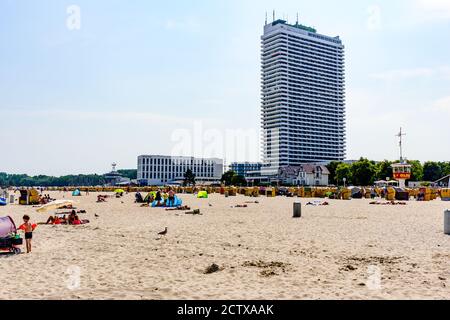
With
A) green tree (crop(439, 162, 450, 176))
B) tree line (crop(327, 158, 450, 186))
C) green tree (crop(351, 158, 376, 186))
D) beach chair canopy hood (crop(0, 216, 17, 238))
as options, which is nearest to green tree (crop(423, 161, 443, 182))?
tree line (crop(327, 158, 450, 186))

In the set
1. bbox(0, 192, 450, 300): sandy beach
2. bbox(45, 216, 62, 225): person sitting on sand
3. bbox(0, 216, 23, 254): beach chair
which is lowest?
bbox(45, 216, 62, 225): person sitting on sand

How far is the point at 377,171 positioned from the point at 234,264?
10355cm

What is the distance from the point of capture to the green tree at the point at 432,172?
127 m

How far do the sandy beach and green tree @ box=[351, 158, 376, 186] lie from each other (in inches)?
3689

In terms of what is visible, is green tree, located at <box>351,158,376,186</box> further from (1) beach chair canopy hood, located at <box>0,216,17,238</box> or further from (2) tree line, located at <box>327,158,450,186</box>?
(1) beach chair canopy hood, located at <box>0,216,17,238</box>

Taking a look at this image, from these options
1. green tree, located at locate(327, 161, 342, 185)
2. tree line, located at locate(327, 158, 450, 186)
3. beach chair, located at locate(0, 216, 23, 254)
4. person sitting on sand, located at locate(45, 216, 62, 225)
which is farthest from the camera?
green tree, located at locate(327, 161, 342, 185)

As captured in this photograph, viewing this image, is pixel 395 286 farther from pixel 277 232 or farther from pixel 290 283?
pixel 277 232

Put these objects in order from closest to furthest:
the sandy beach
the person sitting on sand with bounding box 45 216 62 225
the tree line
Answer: the sandy beach
the person sitting on sand with bounding box 45 216 62 225
the tree line

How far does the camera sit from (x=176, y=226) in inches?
762

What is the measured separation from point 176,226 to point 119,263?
8.59m

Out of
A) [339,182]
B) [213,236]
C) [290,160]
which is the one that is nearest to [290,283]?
[213,236]

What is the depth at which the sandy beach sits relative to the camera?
309 inches

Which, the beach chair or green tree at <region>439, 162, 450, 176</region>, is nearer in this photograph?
the beach chair

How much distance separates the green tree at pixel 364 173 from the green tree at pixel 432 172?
31.9 metres
